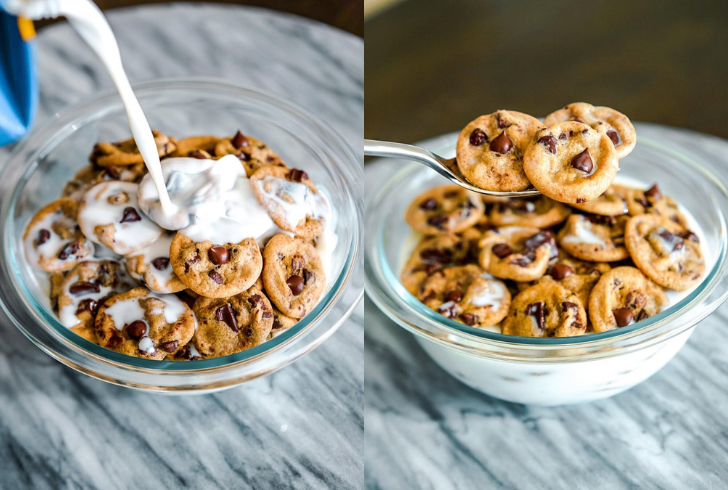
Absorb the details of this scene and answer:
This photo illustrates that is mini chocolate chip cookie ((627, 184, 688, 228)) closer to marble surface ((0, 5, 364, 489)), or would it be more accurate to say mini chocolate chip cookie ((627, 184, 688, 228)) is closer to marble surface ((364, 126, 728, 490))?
marble surface ((364, 126, 728, 490))

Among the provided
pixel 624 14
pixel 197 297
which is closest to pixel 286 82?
pixel 197 297

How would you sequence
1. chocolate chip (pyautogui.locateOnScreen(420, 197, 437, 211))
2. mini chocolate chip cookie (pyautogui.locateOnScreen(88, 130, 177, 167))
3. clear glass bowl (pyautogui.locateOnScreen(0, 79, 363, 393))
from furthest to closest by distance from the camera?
chocolate chip (pyautogui.locateOnScreen(420, 197, 437, 211)), mini chocolate chip cookie (pyautogui.locateOnScreen(88, 130, 177, 167)), clear glass bowl (pyautogui.locateOnScreen(0, 79, 363, 393))

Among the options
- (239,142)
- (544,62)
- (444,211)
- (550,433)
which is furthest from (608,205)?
(544,62)

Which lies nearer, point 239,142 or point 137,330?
point 137,330

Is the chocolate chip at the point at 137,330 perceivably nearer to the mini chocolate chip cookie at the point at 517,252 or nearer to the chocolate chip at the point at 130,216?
the chocolate chip at the point at 130,216

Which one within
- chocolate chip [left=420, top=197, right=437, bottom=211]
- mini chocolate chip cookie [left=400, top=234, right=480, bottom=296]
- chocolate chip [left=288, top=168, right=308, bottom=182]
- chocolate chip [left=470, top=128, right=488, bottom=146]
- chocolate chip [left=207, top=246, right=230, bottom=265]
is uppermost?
chocolate chip [left=470, top=128, right=488, bottom=146]

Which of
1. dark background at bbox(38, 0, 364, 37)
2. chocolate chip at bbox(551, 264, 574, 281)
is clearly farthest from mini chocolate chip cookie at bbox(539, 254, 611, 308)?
dark background at bbox(38, 0, 364, 37)

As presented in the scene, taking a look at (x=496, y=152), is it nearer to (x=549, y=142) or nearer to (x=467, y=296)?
(x=549, y=142)

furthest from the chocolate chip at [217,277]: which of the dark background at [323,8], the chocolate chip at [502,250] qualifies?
the dark background at [323,8]
